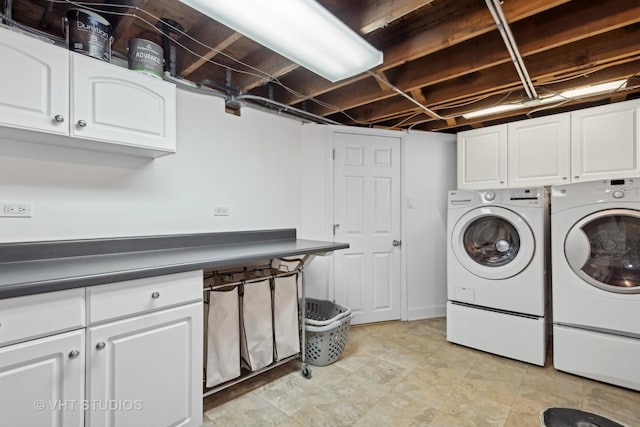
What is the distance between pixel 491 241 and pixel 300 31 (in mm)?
2258

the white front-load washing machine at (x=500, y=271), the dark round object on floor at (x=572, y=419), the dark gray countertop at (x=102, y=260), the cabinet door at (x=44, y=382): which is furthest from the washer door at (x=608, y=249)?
the cabinet door at (x=44, y=382)

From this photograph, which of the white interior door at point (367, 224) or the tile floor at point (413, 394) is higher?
the white interior door at point (367, 224)

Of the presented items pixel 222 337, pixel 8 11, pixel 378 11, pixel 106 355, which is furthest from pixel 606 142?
pixel 8 11

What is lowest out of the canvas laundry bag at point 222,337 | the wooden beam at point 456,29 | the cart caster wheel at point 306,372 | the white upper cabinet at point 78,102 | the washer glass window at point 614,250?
the cart caster wheel at point 306,372

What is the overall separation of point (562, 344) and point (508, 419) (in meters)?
0.88

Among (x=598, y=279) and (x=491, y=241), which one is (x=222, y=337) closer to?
(x=491, y=241)

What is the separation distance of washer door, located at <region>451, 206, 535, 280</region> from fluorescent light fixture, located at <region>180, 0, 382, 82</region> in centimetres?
161

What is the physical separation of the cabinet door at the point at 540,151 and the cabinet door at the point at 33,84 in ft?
10.9

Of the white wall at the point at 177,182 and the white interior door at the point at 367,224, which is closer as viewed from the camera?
the white wall at the point at 177,182

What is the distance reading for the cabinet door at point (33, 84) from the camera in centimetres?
126

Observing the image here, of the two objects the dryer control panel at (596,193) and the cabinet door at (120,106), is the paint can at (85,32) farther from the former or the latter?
the dryer control panel at (596,193)

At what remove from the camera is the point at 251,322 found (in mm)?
1941

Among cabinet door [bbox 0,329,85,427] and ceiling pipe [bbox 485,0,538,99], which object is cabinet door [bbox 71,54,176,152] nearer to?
cabinet door [bbox 0,329,85,427]

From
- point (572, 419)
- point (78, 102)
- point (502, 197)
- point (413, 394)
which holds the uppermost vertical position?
point (78, 102)
